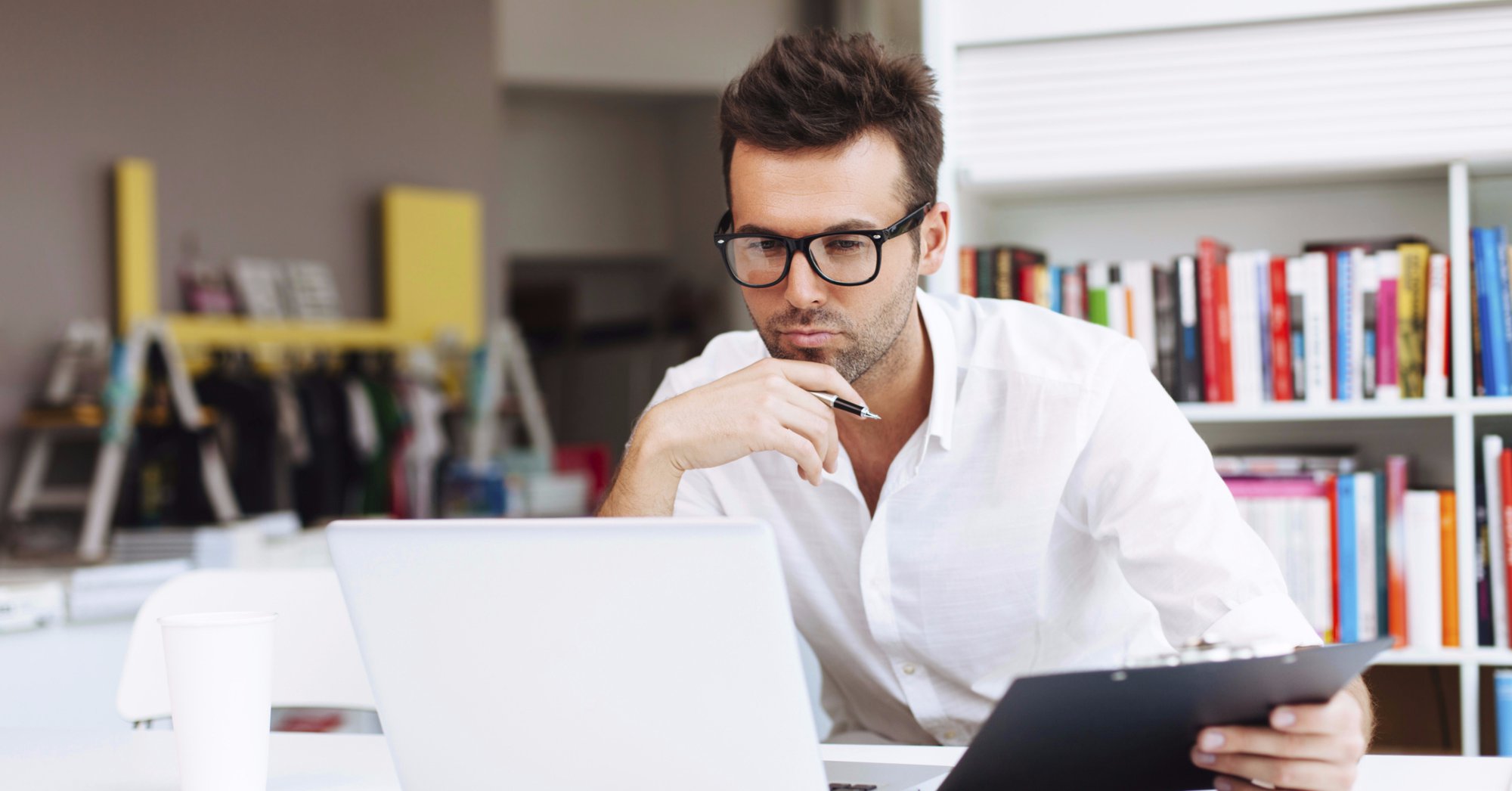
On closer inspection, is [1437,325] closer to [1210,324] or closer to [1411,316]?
[1411,316]

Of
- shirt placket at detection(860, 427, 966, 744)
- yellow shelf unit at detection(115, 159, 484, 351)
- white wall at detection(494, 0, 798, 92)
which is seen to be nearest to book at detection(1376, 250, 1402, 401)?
shirt placket at detection(860, 427, 966, 744)

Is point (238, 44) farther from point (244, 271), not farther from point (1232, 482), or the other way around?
point (1232, 482)

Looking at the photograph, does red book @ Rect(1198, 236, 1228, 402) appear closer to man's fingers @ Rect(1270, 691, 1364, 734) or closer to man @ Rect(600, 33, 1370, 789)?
man @ Rect(600, 33, 1370, 789)

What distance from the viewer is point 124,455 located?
4.54 m

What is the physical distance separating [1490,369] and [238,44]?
16.0ft

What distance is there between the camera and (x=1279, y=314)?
207 centimetres

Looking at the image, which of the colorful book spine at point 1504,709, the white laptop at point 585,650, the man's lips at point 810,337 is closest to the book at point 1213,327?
the colorful book spine at point 1504,709

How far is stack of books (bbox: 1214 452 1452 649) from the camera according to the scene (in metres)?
2.02

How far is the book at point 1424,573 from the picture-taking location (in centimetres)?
201

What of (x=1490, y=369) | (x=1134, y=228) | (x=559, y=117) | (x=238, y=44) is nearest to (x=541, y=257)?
(x=559, y=117)

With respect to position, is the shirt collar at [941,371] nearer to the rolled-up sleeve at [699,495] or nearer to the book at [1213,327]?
the rolled-up sleeve at [699,495]

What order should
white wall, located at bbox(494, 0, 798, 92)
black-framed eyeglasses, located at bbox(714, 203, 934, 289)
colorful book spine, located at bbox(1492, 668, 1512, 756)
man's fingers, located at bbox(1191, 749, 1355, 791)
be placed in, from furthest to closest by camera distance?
1. white wall, located at bbox(494, 0, 798, 92)
2. colorful book spine, located at bbox(1492, 668, 1512, 756)
3. black-framed eyeglasses, located at bbox(714, 203, 934, 289)
4. man's fingers, located at bbox(1191, 749, 1355, 791)

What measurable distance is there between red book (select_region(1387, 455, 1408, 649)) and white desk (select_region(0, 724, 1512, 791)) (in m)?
1.06

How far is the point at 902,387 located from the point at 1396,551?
1.03 m
